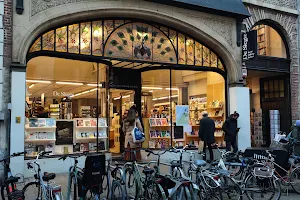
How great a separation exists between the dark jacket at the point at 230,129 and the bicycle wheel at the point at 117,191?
23.0 ft

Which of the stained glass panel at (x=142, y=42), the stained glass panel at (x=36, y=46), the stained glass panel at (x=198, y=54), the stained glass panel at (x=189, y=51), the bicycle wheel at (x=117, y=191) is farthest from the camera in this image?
the stained glass panel at (x=198, y=54)

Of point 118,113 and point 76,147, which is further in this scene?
point 118,113

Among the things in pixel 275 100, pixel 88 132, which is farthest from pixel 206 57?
pixel 88 132

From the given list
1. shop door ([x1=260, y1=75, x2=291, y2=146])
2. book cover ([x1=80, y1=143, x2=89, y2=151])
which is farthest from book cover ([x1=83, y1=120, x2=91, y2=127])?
shop door ([x1=260, y1=75, x2=291, y2=146])

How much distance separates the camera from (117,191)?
6887 millimetres

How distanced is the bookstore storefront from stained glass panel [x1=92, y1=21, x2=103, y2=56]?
34 millimetres

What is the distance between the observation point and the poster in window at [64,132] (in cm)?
1139

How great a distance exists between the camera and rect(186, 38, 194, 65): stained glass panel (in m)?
13.6

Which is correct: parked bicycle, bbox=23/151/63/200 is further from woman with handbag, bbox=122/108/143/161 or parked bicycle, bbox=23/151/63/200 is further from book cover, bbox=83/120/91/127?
woman with handbag, bbox=122/108/143/161

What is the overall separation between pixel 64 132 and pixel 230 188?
6.47 m

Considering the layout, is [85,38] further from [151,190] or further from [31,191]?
[151,190]

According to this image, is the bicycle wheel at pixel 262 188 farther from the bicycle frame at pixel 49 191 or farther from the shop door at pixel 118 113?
the shop door at pixel 118 113

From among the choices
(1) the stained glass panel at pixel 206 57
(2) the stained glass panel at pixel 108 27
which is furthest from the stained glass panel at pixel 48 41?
(1) the stained glass panel at pixel 206 57

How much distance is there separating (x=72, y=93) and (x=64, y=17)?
8.54ft
